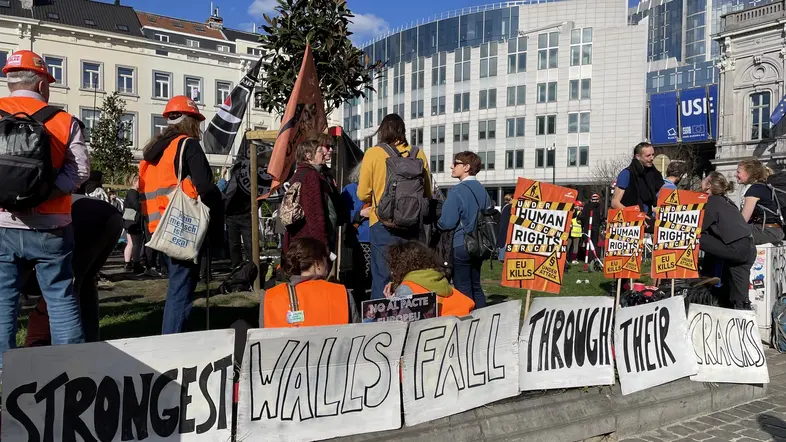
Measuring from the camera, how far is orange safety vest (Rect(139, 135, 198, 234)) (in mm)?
4555

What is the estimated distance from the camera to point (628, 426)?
15.2 ft

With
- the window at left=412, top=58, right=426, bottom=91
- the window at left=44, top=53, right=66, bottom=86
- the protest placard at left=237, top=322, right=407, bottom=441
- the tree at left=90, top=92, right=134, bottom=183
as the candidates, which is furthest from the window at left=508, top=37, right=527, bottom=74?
the protest placard at left=237, top=322, right=407, bottom=441

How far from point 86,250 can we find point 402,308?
2.17m

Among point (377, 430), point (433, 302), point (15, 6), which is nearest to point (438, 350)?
point (433, 302)

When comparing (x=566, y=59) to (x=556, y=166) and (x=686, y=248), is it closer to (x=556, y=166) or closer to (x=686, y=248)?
(x=556, y=166)

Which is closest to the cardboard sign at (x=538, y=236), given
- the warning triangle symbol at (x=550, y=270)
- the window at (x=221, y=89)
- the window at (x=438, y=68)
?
the warning triangle symbol at (x=550, y=270)

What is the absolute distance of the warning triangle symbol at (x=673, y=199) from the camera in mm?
6906

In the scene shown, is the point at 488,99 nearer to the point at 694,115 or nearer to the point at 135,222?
the point at 694,115

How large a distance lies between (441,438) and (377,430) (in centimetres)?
38

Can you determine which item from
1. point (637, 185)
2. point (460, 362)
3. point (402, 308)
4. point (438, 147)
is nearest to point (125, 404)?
point (402, 308)

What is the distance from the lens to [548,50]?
216ft

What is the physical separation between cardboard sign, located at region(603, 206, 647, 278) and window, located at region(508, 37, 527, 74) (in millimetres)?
62044

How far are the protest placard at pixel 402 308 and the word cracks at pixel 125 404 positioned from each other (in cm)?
93

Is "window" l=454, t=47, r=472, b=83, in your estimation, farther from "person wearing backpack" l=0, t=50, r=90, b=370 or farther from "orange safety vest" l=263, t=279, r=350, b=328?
"person wearing backpack" l=0, t=50, r=90, b=370
